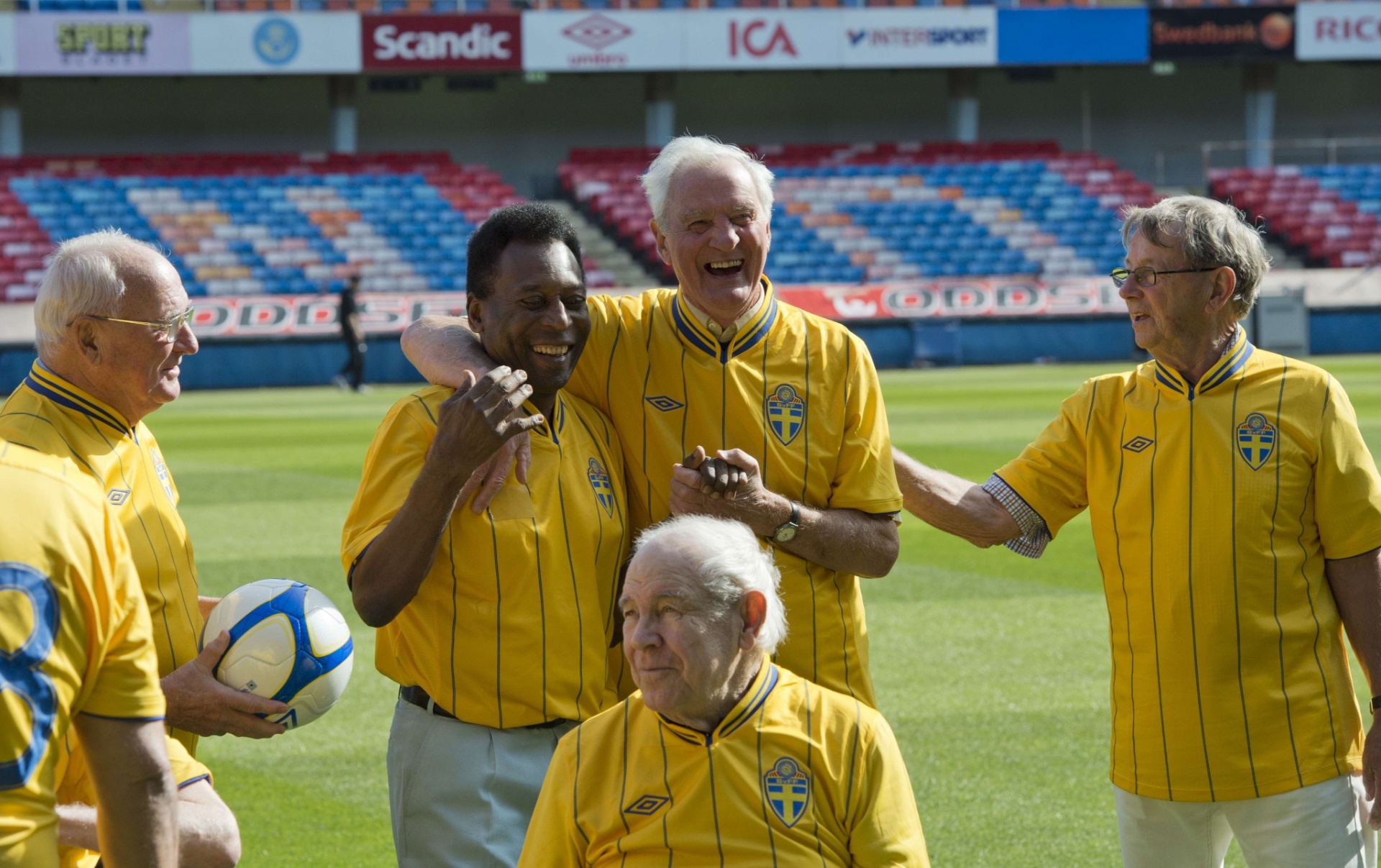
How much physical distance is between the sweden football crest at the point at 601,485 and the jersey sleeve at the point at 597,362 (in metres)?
0.23

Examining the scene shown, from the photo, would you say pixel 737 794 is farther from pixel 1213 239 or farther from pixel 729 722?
pixel 1213 239

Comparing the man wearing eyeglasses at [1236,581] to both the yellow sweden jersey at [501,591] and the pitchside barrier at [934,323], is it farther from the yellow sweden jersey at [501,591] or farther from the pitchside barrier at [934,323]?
the pitchside barrier at [934,323]

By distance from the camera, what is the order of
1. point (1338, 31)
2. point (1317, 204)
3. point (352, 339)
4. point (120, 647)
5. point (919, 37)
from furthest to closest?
1. point (1338, 31)
2. point (1317, 204)
3. point (919, 37)
4. point (352, 339)
5. point (120, 647)

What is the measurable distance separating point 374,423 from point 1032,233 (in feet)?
72.1

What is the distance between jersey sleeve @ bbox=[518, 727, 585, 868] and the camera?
2957mm

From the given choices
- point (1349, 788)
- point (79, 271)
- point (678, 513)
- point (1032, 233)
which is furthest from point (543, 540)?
point (1032, 233)

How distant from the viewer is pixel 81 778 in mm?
2963

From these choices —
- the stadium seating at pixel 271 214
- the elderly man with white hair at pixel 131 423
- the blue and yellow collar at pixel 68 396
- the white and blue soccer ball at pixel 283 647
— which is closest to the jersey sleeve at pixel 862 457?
the white and blue soccer ball at pixel 283 647

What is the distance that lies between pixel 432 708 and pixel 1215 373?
73.6 inches

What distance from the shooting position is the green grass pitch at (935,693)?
5.11 m

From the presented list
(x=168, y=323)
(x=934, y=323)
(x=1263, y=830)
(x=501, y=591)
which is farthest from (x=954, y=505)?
(x=934, y=323)

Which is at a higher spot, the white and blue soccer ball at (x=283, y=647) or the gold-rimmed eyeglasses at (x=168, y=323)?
the gold-rimmed eyeglasses at (x=168, y=323)

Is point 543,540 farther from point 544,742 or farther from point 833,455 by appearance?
point 833,455

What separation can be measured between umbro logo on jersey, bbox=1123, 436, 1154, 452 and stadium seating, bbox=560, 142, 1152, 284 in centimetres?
2986
